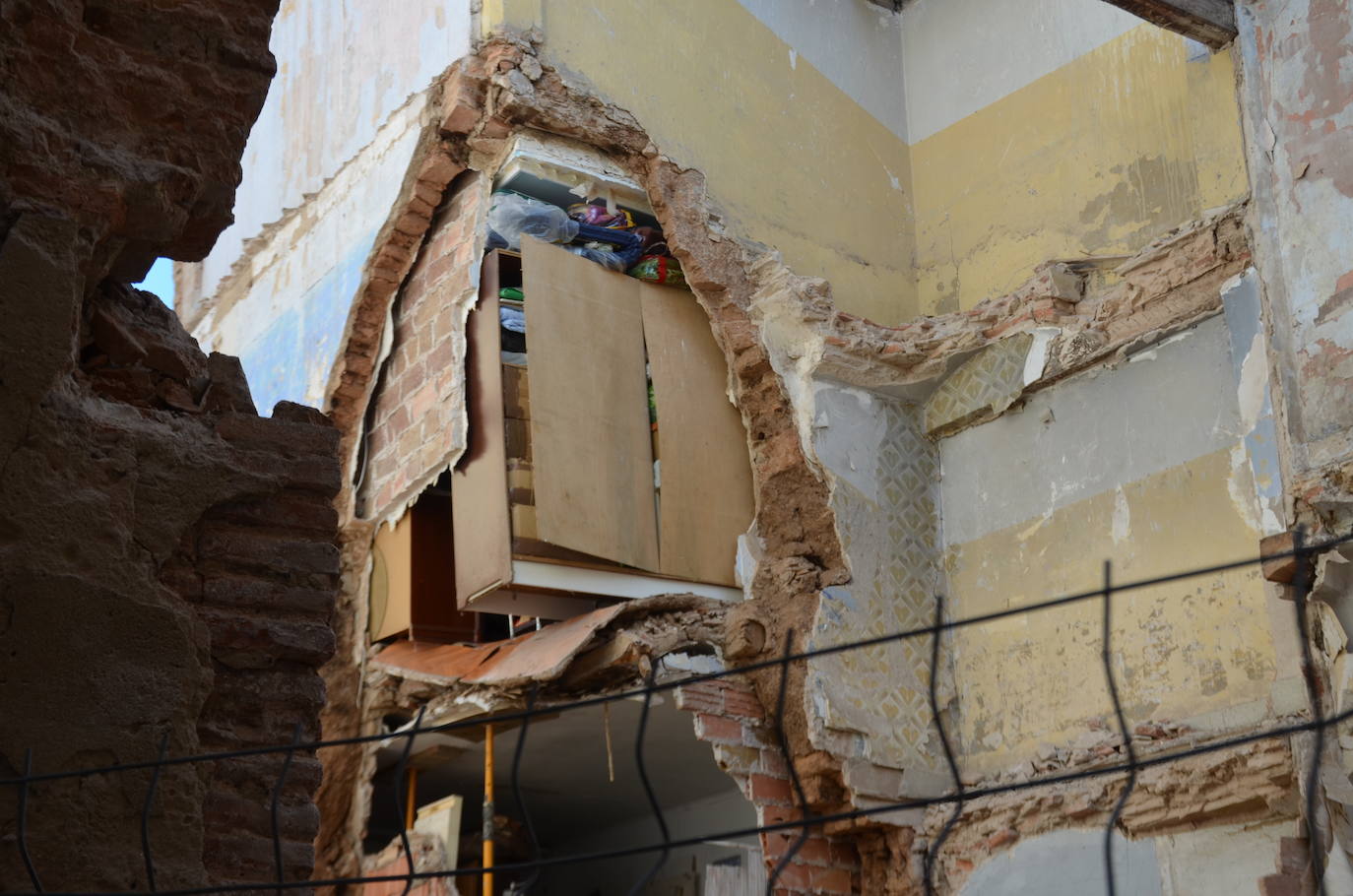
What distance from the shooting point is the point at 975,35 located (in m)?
9.62

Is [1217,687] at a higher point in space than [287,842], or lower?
higher

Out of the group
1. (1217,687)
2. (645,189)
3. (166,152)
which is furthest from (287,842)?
(645,189)

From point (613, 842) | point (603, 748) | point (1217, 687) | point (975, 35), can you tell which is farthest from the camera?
point (613, 842)

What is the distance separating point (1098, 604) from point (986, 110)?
11.0 ft

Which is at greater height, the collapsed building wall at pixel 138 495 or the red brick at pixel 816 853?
the collapsed building wall at pixel 138 495

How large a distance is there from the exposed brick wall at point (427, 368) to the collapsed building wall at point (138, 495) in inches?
182

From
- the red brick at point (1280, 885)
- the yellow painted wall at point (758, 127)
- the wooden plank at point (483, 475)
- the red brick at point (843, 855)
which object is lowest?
the red brick at point (1280, 885)

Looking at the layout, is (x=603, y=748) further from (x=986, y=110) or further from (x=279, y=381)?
(x=986, y=110)

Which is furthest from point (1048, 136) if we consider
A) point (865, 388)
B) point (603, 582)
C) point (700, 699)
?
point (700, 699)

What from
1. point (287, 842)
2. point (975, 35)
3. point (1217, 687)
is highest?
point (975, 35)

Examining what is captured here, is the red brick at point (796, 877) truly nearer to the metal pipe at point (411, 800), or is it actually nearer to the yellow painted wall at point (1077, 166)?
the metal pipe at point (411, 800)

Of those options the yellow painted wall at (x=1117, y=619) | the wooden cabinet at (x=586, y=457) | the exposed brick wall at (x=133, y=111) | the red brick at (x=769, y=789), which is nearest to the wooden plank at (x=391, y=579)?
the wooden cabinet at (x=586, y=457)

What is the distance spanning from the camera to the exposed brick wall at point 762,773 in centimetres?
775

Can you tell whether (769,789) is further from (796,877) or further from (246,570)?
(246,570)
